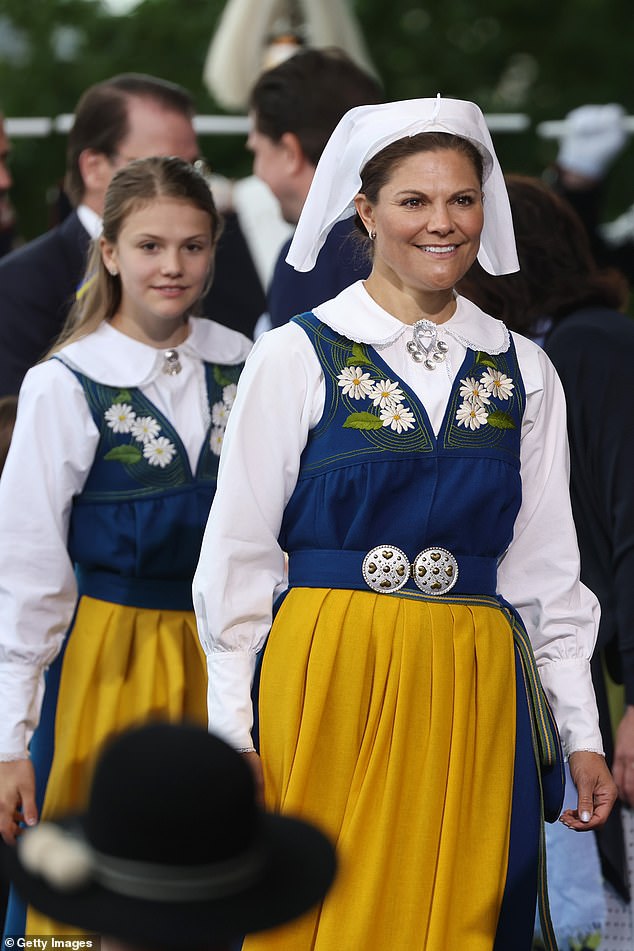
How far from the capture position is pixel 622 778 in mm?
3541

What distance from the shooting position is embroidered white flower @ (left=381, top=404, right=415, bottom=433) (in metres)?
2.94

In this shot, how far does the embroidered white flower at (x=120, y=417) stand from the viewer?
→ 11.6 feet

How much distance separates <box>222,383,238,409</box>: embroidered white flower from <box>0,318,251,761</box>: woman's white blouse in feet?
0.89

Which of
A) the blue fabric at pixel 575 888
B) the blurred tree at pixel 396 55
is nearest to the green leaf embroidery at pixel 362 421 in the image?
the blue fabric at pixel 575 888

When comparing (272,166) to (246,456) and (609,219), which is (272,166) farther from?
(609,219)

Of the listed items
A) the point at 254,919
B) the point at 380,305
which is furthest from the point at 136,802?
the point at 380,305

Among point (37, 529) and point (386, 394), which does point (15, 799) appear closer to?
point (37, 529)

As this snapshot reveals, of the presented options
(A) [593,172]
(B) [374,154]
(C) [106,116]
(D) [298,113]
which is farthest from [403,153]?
(A) [593,172]

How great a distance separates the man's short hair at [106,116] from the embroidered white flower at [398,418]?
191cm

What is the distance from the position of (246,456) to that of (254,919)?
124 centimetres

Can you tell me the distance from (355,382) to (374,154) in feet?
1.38

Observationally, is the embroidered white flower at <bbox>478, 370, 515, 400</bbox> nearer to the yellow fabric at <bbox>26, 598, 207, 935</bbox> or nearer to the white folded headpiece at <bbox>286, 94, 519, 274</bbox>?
the white folded headpiece at <bbox>286, 94, 519, 274</bbox>

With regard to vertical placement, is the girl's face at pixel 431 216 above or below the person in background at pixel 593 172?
below

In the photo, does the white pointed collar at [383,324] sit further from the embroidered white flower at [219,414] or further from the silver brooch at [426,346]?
the embroidered white flower at [219,414]
